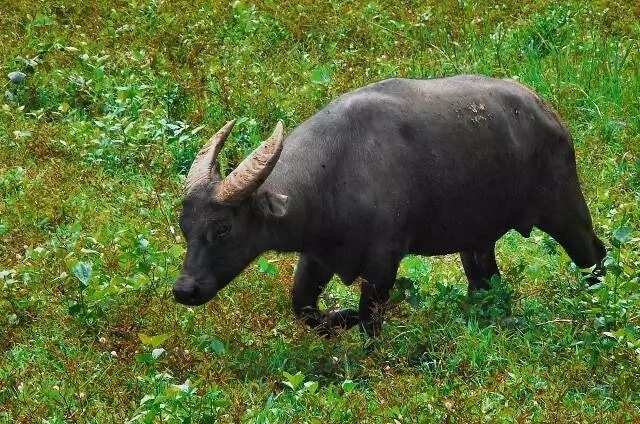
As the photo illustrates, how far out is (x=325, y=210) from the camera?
285 inches

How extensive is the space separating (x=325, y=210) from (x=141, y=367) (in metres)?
1.25

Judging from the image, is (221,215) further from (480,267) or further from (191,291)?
(480,267)

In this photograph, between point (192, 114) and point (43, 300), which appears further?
point (192, 114)

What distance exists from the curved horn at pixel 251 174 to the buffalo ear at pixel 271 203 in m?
0.10

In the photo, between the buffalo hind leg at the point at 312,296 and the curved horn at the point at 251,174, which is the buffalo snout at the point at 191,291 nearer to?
the curved horn at the point at 251,174

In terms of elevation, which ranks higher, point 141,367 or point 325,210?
point 325,210

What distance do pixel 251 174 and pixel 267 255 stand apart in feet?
6.38

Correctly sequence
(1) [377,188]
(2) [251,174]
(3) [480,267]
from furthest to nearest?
(3) [480,267] → (1) [377,188] → (2) [251,174]

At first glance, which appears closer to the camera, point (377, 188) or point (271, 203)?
point (271, 203)

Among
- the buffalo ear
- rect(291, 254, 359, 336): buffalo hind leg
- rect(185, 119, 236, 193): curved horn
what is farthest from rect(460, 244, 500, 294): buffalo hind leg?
rect(185, 119, 236, 193): curved horn

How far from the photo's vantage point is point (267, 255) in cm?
875

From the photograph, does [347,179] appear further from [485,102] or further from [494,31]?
[494,31]

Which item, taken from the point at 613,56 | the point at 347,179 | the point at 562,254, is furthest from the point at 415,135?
the point at 613,56

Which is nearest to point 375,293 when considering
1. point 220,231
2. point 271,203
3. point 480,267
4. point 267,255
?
point 271,203
